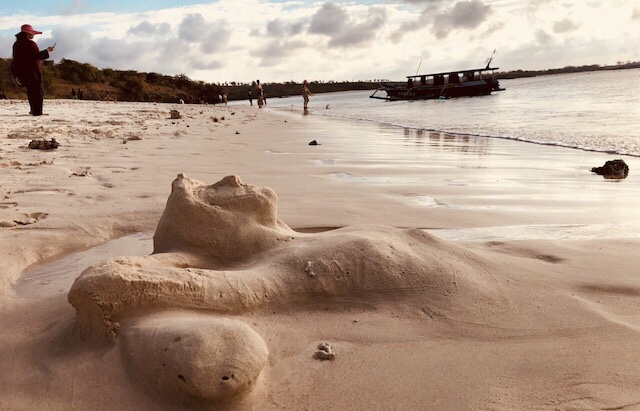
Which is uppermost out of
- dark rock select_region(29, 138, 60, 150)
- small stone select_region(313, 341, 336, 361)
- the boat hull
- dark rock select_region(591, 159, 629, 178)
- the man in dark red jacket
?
the boat hull

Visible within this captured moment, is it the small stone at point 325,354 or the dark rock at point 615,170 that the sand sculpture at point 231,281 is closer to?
the small stone at point 325,354

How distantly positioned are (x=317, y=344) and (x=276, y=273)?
0.32 metres

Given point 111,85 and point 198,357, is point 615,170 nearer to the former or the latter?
point 198,357

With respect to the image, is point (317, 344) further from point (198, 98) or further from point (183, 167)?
point (198, 98)

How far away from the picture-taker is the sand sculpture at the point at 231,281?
3.97 ft

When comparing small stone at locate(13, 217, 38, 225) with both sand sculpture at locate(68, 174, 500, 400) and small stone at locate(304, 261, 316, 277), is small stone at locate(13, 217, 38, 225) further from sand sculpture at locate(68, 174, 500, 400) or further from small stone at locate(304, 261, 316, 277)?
small stone at locate(304, 261, 316, 277)

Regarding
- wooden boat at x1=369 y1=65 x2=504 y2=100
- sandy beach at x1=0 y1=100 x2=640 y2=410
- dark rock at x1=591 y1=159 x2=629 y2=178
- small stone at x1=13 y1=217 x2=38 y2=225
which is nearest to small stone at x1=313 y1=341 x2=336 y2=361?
sandy beach at x1=0 y1=100 x2=640 y2=410

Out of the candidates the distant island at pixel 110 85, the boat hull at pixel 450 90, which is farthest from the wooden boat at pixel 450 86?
the distant island at pixel 110 85

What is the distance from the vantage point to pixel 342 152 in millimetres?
7094

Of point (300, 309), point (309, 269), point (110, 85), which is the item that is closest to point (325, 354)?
point (300, 309)

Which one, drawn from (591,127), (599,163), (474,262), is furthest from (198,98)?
(474,262)

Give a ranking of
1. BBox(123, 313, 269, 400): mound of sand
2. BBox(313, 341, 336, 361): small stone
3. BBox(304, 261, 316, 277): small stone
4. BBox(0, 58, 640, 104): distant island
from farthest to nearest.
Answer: BBox(0, 58, 640, 104): distant island
BBox(304, 261, 316, 277): small stone
BBox(313, 341, 336, 361): small stone
BBox(123, 313, 269, 400): mound of sand

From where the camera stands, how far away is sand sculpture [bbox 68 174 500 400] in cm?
121

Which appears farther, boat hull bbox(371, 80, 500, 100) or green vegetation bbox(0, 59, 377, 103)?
boat hull bbox(371, 80, 500, 100)
